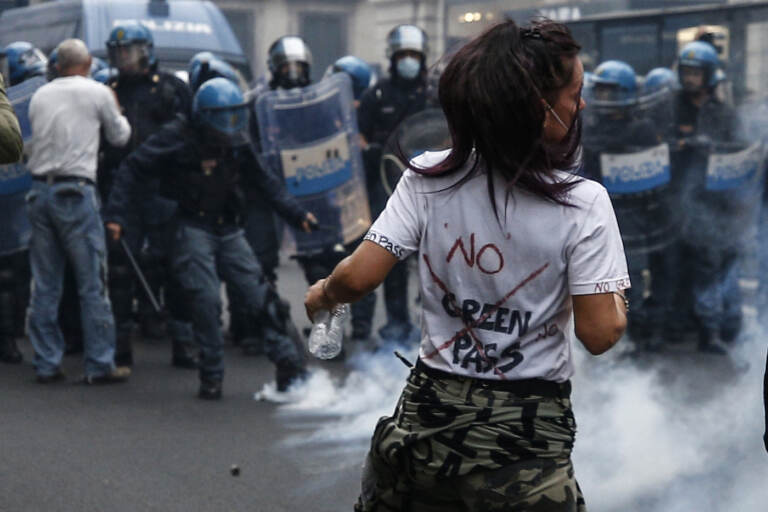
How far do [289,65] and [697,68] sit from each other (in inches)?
105

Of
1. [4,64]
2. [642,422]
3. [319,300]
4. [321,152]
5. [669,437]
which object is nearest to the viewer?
[319,300]

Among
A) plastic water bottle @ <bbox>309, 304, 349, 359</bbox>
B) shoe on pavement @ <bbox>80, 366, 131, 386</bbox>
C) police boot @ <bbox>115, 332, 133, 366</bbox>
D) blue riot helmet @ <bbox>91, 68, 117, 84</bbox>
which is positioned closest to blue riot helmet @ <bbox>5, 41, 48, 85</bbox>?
blue riot helmet @ <bbox>91, 68, 117, 84</bbox>

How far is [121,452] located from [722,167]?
4.53 meters

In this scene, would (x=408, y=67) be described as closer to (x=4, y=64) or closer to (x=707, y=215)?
(x=707, y=215)

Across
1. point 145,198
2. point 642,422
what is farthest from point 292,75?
point 642,422

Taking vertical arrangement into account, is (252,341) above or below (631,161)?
below

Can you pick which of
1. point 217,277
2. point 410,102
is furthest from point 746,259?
point 217,277

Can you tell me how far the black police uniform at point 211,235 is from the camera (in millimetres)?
6602

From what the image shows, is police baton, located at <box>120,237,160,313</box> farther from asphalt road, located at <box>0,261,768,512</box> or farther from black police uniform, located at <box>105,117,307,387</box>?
black police uniform, located at <box>105,117,307,387</box>

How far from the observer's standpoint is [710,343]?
8.38 m

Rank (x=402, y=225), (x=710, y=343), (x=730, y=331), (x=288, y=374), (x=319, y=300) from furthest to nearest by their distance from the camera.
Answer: (x=730, y=331) < (x=710, y=343) < (x=288, y=374) < (x=319, y=300) < (x=402, y=225)

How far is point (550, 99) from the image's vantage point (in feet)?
8.03

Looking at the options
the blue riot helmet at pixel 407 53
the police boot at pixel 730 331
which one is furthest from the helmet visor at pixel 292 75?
the police boot at pixel 730 331

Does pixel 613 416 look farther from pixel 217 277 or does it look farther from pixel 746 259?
pixel 746 259
